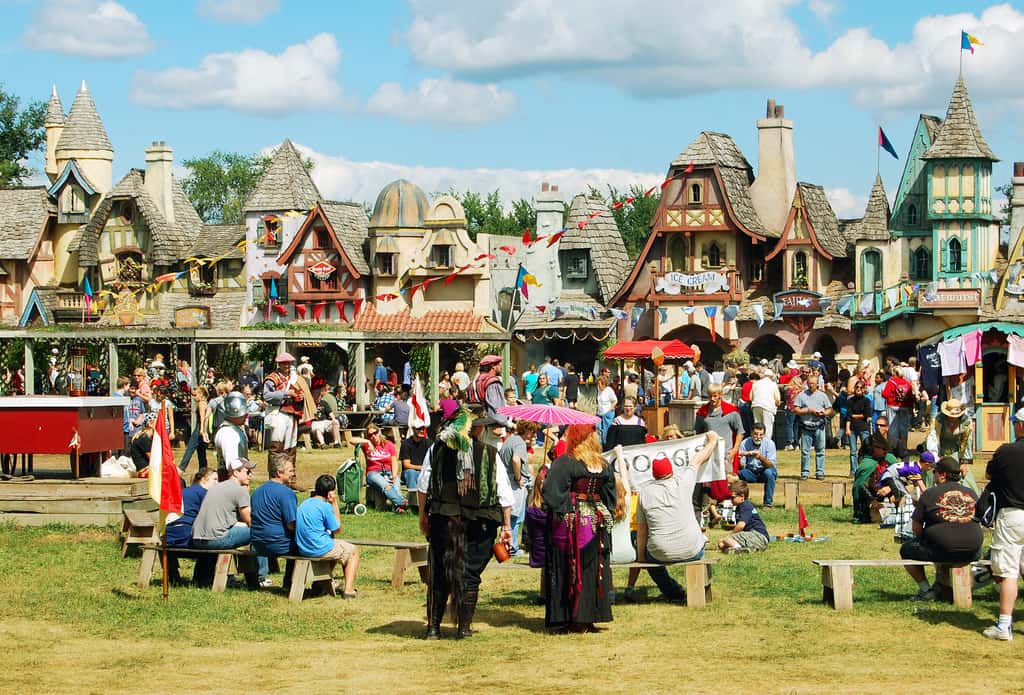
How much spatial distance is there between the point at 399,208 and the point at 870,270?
15.1 meters

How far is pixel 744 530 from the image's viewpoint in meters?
16.9

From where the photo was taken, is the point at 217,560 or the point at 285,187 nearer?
the point at 217,560

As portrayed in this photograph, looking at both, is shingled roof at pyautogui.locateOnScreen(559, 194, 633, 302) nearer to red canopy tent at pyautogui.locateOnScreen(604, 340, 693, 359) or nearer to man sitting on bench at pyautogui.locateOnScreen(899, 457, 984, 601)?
red canopy tent at pyautogui.locateOnScreen(604, 340, 693, 359)

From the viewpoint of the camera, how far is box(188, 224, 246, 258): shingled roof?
185 feet

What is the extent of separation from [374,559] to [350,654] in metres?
4.92

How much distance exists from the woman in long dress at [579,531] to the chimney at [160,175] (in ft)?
163

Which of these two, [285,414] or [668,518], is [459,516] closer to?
[668,518]

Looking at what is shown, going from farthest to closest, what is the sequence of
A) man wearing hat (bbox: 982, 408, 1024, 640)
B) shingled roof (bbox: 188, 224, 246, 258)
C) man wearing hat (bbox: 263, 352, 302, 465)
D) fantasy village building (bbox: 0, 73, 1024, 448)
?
shingled roof (bbox: 188, 224, 246, 258), fantasy village building (bbox: 0, 73, 1024, 448), man wearing hat (bbox: 263, 352, 302, 465), man wearing hat (bbox: 982, 408, 1024, 640)

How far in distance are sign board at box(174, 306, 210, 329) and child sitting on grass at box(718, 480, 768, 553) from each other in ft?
123

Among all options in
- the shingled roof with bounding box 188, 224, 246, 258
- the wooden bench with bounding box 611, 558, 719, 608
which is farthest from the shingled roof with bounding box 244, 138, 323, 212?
the wooden bench with bounding box 611, 558, 719, 608

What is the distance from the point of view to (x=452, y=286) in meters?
51.2

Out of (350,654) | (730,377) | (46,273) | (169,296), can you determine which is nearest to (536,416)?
(350,654)

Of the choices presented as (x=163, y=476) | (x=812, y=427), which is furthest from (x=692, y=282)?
(x=163, y=476)

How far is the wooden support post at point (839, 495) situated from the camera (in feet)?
67.4
